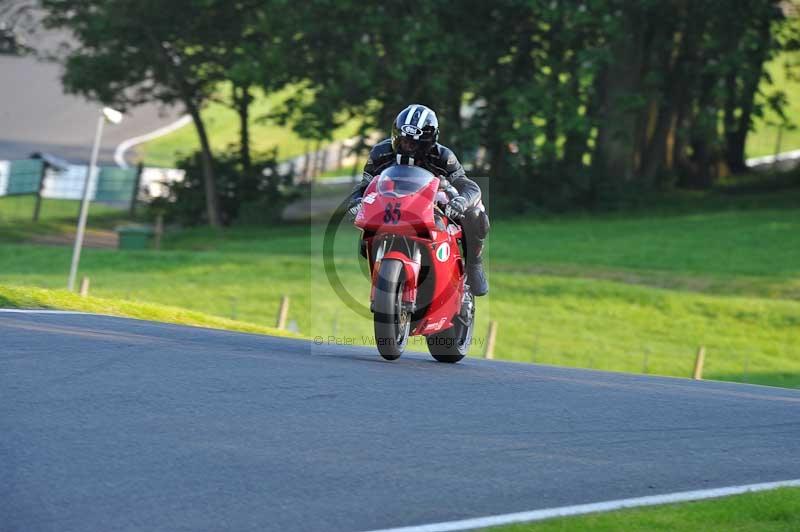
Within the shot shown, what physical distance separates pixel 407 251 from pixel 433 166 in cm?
94

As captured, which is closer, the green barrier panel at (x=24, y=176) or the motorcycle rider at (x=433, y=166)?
the motorcycle rider at (x=433, y=166)

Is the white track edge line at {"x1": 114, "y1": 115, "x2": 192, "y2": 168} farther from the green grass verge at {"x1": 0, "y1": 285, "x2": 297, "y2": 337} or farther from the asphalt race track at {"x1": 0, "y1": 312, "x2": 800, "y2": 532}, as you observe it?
the asphalt race track at {"x1": 0, "y1": 312, "x2": 800, "y2": 532}

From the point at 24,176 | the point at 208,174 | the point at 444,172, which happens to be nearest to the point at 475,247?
the point at 444,172

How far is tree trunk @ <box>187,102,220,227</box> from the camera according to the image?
150 ft

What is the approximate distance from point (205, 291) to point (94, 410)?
24.8 meters

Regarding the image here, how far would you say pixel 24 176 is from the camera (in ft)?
163

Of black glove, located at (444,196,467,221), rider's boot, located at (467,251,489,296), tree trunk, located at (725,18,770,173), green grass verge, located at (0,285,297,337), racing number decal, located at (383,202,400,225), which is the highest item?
Result: tree trunk, located at (725,18,770,173)

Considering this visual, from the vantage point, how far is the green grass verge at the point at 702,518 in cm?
623

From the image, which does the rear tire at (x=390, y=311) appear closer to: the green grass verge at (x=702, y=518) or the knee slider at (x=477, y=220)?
the knee slider at (x=477, y=220)

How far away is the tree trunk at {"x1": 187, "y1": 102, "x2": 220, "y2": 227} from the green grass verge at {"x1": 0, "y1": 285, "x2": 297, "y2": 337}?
27.7 m

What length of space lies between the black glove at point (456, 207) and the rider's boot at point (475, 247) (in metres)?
0.56

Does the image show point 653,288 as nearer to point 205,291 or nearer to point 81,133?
point 205,291

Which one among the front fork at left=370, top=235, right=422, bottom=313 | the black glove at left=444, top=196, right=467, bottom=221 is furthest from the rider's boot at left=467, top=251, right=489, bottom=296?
the front fork at left=370, top=235, right=422, bottom=313

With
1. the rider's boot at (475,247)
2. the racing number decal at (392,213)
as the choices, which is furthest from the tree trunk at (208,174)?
the racing number decal at (392,213)
